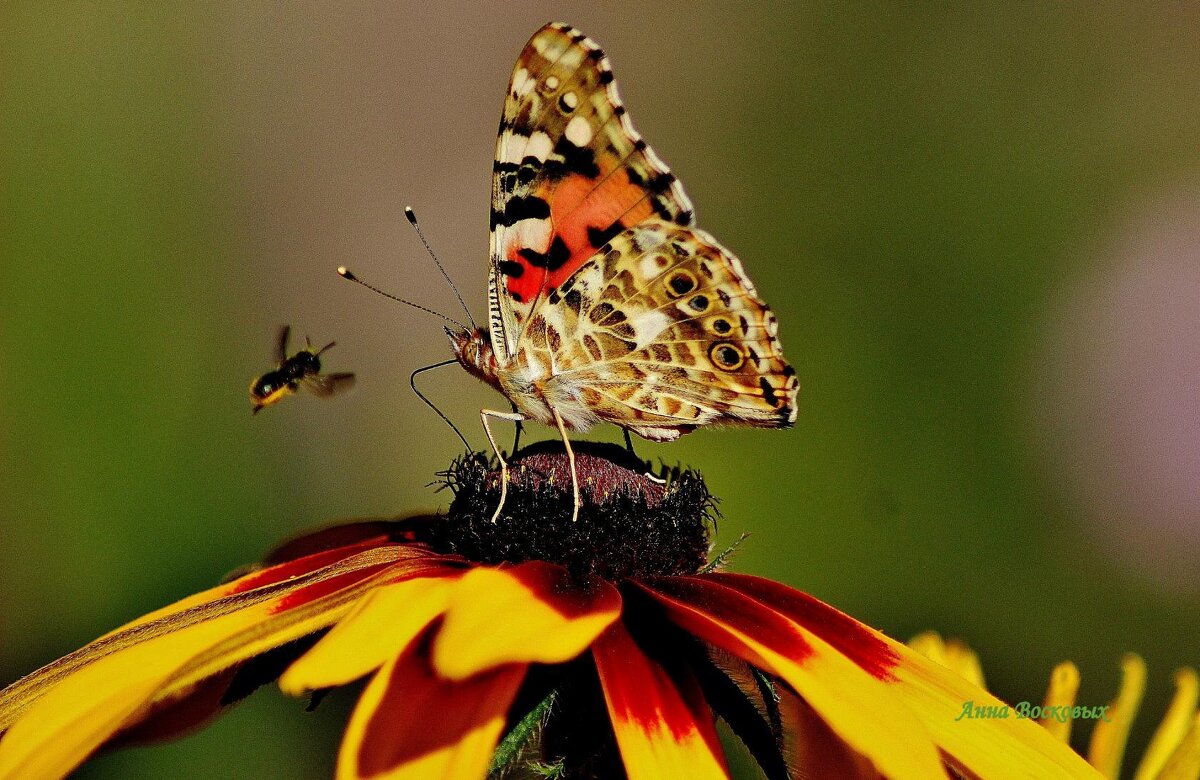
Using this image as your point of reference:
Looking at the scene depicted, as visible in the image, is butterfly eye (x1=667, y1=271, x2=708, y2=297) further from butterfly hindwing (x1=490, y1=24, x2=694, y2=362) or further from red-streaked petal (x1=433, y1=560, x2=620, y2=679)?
red-streaked petal (x1=433, y1=560, x2=620, y2=679)

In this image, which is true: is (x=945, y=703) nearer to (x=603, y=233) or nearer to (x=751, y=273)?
(x=603, y=233)

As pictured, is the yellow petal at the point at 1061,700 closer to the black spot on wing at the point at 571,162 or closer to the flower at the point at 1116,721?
the flower at the point at 1116,721

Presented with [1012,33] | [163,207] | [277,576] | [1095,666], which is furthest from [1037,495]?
[163,207]

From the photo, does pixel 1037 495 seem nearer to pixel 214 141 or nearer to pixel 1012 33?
pixel 1012 33

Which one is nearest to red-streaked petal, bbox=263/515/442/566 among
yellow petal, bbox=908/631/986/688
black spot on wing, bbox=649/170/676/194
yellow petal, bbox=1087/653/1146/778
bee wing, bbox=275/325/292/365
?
bee wing, bbox=275/325/292/365

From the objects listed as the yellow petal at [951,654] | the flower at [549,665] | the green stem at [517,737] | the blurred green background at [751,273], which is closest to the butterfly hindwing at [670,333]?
the flower at [549,665]

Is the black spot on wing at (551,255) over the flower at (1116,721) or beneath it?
over
